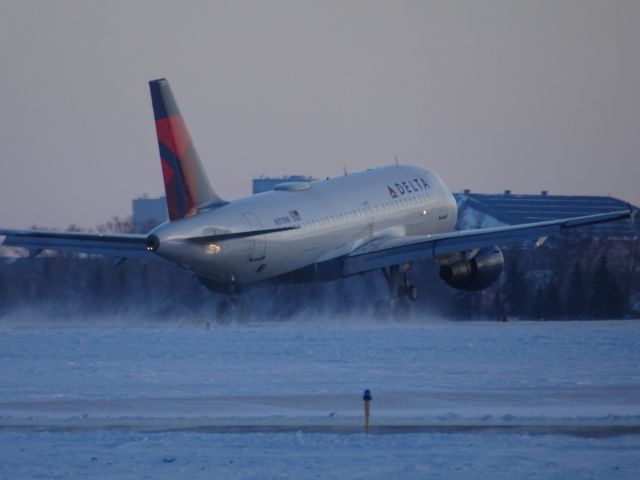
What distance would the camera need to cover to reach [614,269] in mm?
76750

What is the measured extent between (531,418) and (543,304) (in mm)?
42074

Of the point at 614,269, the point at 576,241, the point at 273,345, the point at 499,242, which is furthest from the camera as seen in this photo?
the point at 576,241

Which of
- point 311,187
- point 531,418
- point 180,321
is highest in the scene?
point 311,187

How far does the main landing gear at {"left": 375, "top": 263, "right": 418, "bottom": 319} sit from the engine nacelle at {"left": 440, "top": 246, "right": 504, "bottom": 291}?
1478mm

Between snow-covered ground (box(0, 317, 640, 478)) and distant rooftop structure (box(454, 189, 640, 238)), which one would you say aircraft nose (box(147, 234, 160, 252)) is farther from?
distant rooftop structure (box(454, 189, 640, 238))

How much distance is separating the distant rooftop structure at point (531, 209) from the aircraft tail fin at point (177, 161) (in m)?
62.2

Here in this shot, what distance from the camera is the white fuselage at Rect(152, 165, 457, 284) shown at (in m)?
45.0

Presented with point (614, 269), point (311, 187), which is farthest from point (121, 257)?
point (614, 269)

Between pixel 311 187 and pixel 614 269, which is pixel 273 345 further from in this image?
pixel 614 269

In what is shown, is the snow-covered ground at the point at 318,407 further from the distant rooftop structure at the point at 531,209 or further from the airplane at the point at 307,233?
the distant rooftop structure at the point at 531,209

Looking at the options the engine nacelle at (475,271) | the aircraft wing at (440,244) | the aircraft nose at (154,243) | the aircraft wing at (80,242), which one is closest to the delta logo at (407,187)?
the aircraft wing at (440,244)

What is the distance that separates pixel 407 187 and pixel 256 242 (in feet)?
34.7

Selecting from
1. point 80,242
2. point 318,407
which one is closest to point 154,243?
point 80,242

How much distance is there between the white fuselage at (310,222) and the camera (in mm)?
44969
